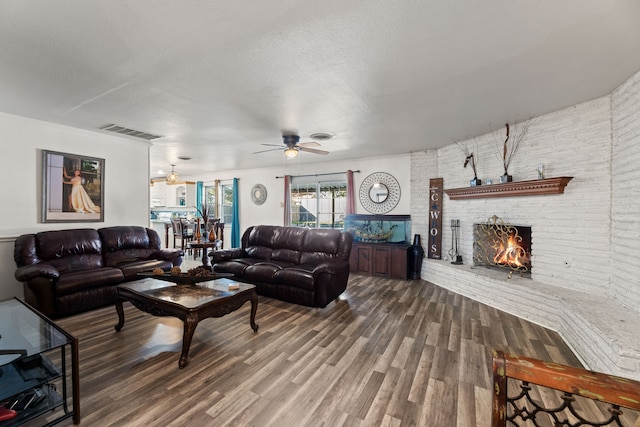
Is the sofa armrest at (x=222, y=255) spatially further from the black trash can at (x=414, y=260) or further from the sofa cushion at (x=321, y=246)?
the black trash can at (x=414, y=260)

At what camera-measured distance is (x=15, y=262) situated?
11.5 feet

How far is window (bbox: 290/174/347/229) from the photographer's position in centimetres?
662

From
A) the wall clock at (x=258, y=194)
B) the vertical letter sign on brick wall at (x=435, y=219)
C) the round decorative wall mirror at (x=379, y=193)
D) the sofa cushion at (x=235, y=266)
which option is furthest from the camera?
the wall clock at (x=258, y=194)

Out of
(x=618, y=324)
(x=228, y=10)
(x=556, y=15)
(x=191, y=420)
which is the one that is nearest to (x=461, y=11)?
(x=556, y=15)

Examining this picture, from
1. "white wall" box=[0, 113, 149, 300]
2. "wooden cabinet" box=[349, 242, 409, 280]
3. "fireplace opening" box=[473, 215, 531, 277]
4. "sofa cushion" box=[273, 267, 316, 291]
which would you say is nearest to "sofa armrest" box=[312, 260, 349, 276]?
"sofa cushion" box=[273, 267, 316, 291]

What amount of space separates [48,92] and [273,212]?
16.5ft

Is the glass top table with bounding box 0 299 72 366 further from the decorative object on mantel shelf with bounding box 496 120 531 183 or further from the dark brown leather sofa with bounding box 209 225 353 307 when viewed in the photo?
the decorative object on mantel shelf with bounding box 496 120 531 183

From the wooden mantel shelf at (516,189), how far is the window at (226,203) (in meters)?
6.18

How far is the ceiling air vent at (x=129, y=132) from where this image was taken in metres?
3.90

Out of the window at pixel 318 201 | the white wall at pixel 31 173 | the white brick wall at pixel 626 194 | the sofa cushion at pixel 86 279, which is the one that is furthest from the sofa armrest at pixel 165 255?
the white brick wall at pixel 626 194

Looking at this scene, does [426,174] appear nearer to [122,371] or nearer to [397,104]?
[397,104]

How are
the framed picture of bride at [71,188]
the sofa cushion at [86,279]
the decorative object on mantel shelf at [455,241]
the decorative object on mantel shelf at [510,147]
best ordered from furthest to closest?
the decorative object on mantel shelf at [455,241] < the framed picture of bride at [71,188] < the decorative object on mantel shelf at [510,147] < the sofa cushion at [86,279]

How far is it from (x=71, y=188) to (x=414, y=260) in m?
5.60

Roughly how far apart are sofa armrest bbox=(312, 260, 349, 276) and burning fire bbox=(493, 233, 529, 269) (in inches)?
88.0
